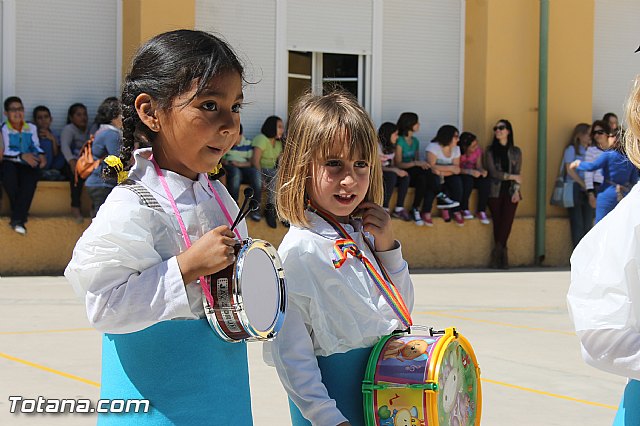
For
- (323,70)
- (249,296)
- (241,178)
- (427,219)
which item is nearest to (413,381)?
(249,296)

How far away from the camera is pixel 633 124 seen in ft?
7.93

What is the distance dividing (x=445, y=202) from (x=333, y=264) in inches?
421

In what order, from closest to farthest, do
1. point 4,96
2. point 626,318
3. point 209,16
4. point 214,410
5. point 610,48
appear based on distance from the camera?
point 626,318, point 214,410, point 4,96, point 209,16, point 610,48

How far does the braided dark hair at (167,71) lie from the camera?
2.52m

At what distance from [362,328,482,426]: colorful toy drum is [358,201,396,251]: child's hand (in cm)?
29

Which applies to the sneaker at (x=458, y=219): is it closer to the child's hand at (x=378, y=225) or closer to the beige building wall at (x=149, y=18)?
the beige building wall at (x=149, y=18)

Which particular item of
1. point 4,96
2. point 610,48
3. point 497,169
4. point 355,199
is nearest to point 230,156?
point 4,96

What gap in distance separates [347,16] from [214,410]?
11720 millimetres

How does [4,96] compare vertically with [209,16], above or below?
below

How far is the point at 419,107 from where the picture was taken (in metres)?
14.2

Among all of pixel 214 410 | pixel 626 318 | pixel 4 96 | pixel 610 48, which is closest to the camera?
pixel 626 318

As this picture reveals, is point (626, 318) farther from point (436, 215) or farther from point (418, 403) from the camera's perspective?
point (436, 215)

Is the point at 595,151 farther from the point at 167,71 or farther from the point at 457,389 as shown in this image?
the point at 167,71

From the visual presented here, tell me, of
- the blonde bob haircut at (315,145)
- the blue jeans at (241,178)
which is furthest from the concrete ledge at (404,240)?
the blonde bob haircut at (315,145)
